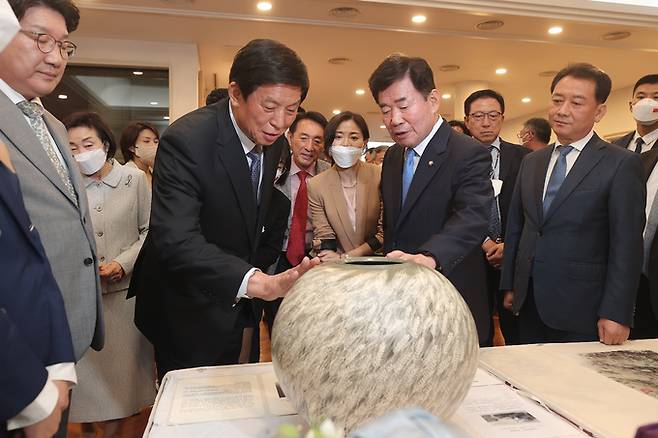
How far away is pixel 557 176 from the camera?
6.60ft

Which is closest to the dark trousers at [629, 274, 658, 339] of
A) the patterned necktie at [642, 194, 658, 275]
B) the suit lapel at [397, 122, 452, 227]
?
the patterned necktie at [642, 194, 658, 275]

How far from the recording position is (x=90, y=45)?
219 inches

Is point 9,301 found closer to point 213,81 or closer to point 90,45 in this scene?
point 90,45

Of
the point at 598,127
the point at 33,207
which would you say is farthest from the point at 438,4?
the point at 598,127

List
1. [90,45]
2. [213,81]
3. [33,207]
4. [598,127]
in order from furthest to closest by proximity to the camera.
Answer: [598,127] → [213,81] → [90,45] → [33,207]

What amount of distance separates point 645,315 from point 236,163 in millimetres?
1939

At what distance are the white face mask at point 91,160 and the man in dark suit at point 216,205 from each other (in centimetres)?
74

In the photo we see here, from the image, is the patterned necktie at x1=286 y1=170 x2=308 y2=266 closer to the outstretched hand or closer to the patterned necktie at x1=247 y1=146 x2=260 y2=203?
the patterned necktie at x1=247 y1=146 x2=260 y2=203

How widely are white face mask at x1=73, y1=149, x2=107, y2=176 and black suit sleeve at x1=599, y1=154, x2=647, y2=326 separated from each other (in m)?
1.98

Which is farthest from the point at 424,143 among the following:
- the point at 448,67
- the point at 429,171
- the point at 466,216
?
the point at 448,67

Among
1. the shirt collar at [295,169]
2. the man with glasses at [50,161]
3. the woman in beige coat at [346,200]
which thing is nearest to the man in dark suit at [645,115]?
the woman in beige coat at [346,200]

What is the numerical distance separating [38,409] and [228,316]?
0.65m

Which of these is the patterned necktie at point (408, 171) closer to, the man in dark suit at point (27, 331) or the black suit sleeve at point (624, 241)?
the black suit sleeve at point (624, 241)

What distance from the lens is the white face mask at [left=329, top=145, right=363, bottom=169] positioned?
98.8 inches
